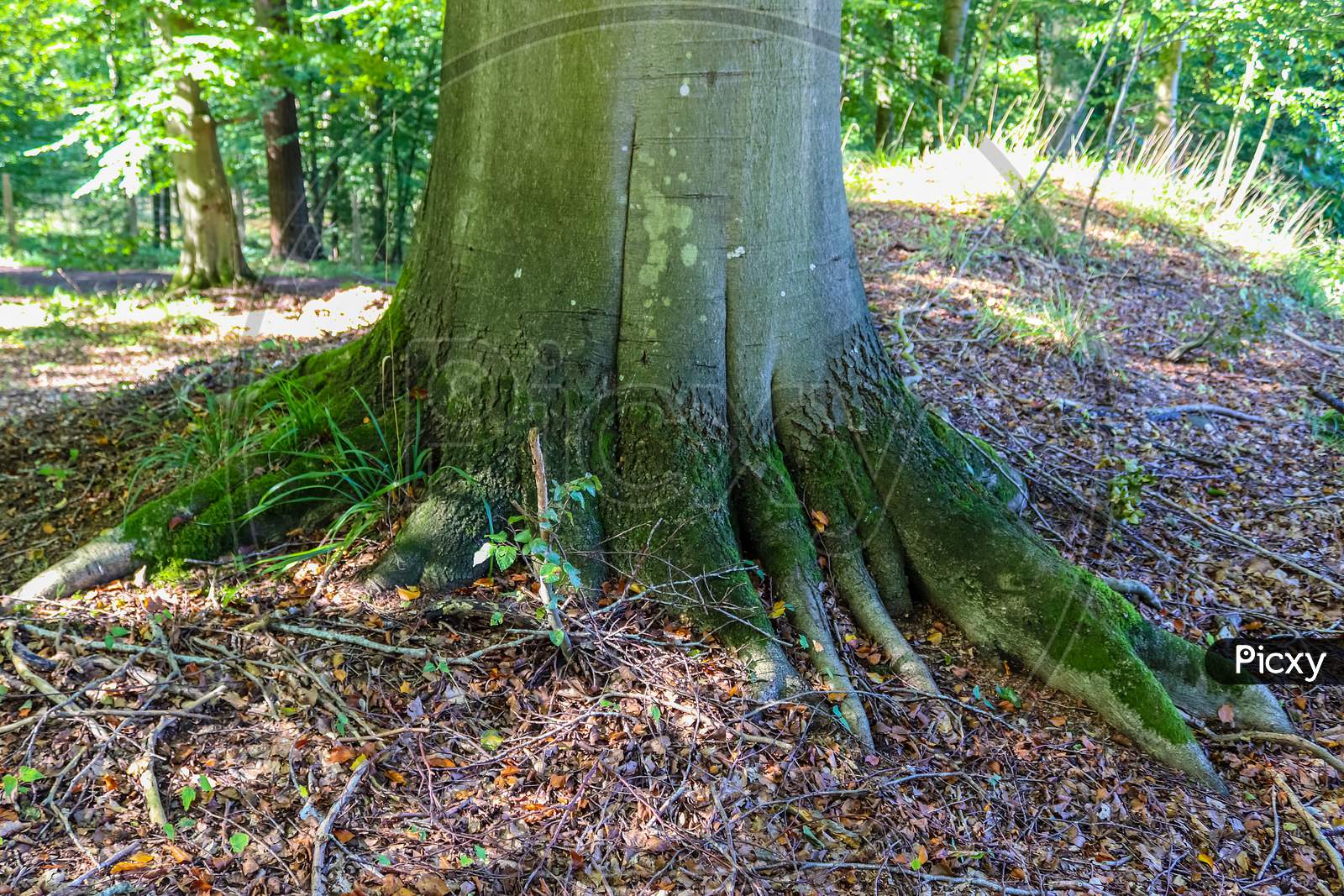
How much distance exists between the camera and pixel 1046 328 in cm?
566

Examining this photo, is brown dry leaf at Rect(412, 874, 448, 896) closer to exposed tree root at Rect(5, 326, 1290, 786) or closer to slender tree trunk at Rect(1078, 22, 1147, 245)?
exposed tree root at Rect(5, 326, 1290, 786)

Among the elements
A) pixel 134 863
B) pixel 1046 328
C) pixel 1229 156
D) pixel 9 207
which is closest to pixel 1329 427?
pixel 1046 328

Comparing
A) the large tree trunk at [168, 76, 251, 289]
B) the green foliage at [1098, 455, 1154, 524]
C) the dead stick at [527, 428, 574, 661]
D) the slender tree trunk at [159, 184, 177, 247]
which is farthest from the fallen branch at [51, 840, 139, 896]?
the slender tree trunk at [159, 184, 177, 247]

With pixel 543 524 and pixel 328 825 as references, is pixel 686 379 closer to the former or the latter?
pixel 543 524

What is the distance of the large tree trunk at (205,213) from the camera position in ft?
33.3

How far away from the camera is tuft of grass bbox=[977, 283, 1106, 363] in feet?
18.3

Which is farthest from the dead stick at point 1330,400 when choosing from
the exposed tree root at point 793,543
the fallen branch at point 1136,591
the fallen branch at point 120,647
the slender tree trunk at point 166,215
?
the slender tree trunk at point 166,215

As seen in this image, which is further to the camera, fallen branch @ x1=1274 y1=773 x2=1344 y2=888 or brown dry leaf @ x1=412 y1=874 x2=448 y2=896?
fallen branch @ x1=1274 y1=773 x2=1344 y2=888

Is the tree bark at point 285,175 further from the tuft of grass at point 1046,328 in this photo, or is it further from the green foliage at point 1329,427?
the green foliage at point 1329,427

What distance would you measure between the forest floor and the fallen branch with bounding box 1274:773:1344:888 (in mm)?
11

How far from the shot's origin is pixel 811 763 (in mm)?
2596

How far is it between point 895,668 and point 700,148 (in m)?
2.00

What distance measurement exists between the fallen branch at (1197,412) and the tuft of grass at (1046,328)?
60 cm

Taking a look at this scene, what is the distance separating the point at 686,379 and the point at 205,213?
961cm
